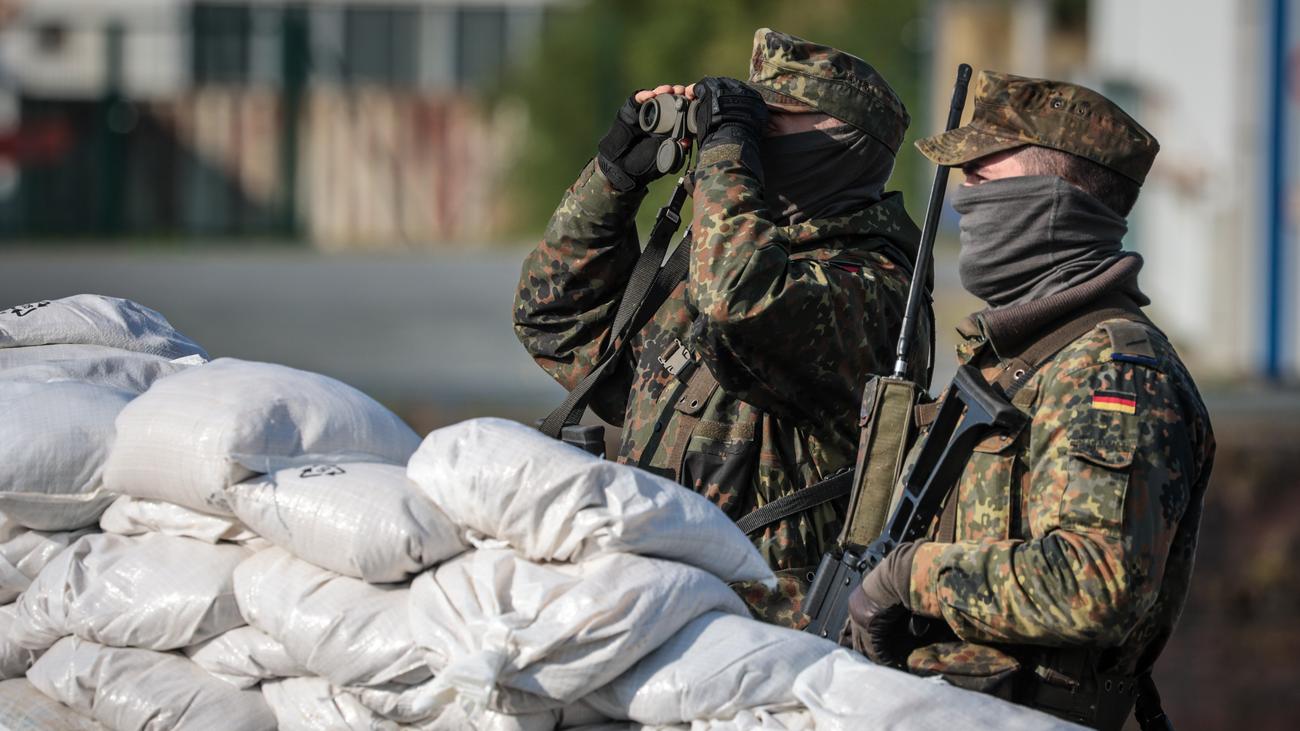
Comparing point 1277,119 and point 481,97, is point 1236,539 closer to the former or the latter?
point 1277,119

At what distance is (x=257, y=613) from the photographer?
2.84 meters

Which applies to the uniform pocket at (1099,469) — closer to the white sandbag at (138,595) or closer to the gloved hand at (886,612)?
the gloved hand at (886,612)

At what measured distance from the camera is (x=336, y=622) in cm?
272

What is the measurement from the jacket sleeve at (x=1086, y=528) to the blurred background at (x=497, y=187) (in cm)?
793

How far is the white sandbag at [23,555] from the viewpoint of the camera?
3.19m

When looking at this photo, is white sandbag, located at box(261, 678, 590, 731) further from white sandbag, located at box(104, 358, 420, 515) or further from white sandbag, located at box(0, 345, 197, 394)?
white sandbag, located at box(0, 345, 197, 394)

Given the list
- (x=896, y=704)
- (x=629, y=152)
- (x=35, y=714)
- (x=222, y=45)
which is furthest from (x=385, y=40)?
(x=896, y=704)

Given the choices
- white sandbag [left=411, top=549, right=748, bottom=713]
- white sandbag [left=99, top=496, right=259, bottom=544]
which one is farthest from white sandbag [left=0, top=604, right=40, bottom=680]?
white sandbag [left=411, top=549, right=748, bottom=713]

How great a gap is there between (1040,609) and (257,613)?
126 centimetres

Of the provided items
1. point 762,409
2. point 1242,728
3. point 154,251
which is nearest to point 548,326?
point 762,409

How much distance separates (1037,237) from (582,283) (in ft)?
4.22

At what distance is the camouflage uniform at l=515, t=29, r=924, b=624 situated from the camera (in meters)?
3.18

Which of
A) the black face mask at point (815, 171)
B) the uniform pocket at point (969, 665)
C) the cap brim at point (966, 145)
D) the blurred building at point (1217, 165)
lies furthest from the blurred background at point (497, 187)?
the uniform pocket at point (969, 665)

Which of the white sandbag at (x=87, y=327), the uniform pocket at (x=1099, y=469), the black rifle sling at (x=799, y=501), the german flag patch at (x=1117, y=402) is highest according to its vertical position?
the german flag patch at (x=1117, y=402)
